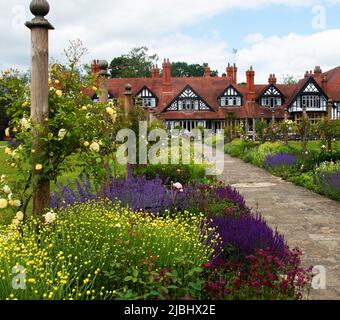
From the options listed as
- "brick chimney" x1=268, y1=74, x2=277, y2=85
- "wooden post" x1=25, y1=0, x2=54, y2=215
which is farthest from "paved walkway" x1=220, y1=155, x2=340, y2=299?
"brick chimney" x1=268, y1=74, x2=277, y2=85

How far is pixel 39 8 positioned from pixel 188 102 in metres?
41.5

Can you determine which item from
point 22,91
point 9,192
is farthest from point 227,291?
point 22,91

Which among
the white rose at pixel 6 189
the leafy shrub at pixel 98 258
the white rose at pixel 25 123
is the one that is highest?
the white rose at pixel 25 123

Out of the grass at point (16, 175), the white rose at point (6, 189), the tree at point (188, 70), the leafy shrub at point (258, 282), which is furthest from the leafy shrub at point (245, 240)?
the tree at point (188, 70)

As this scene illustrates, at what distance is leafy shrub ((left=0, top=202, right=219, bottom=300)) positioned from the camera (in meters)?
2.92

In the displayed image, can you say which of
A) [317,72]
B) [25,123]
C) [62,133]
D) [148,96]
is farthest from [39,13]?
[317,72]

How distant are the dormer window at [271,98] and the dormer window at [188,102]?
6.08m

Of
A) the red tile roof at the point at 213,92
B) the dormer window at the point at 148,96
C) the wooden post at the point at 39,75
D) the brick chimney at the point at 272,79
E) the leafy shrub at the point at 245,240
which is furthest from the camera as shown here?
the brick chimney at the point at 272,79

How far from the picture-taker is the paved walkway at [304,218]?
4.74 metres

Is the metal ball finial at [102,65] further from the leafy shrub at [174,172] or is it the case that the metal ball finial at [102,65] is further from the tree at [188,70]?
the tree at [188,70]

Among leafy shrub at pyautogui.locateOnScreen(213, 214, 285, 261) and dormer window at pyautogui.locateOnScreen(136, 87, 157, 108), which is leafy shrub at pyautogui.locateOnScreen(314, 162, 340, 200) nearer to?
leafy shrub at pyautogui.locateOnScreen(213, 214, 285, 261)

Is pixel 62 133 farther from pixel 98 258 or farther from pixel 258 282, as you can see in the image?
pixel 258 282

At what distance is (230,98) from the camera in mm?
45594

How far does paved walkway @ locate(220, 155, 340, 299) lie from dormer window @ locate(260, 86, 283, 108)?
35.5 m
